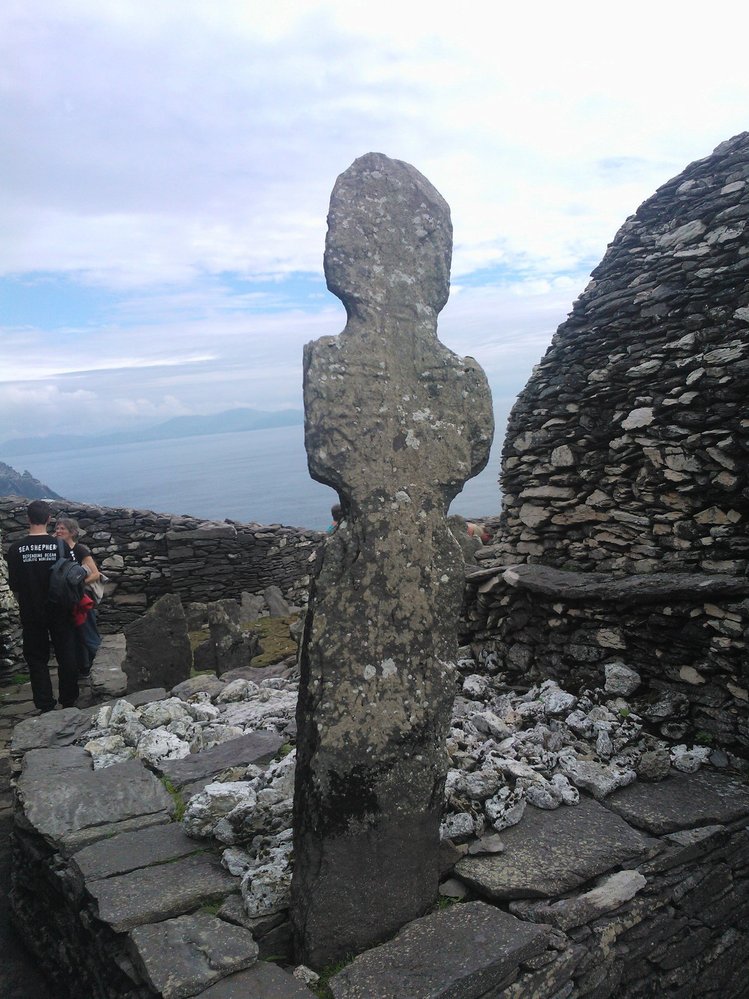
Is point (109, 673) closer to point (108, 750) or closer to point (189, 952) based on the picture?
point (108, 750)

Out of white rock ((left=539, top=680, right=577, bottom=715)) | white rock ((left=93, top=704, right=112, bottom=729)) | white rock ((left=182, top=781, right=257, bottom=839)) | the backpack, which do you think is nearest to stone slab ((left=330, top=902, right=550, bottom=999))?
white rock ((left=182, top=781, right=257, bottom=839))

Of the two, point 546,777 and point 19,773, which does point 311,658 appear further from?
point 19,773

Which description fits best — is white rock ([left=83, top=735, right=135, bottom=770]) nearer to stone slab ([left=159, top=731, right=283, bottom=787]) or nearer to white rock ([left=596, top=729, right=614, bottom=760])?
stone slab ([left=159, top=731, right=283, bottom=787])

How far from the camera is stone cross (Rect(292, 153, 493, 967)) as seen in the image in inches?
143

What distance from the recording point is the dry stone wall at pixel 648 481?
18.3 ft

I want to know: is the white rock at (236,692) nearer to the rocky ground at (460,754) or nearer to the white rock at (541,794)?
the rocky ground at (460,754)

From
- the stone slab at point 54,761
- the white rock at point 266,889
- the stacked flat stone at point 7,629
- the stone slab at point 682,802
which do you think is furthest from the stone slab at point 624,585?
the stacked flat stone at point 7,629

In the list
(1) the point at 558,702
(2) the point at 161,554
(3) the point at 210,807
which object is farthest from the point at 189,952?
(2) the point at 161,554

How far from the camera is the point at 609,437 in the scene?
23.4 ft

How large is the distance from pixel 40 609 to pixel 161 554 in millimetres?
7239

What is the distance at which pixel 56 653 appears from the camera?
27.8 feet

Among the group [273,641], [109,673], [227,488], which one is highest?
[273,641]

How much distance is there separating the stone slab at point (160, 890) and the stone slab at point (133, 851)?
71mm

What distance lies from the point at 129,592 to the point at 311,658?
1287 cm
